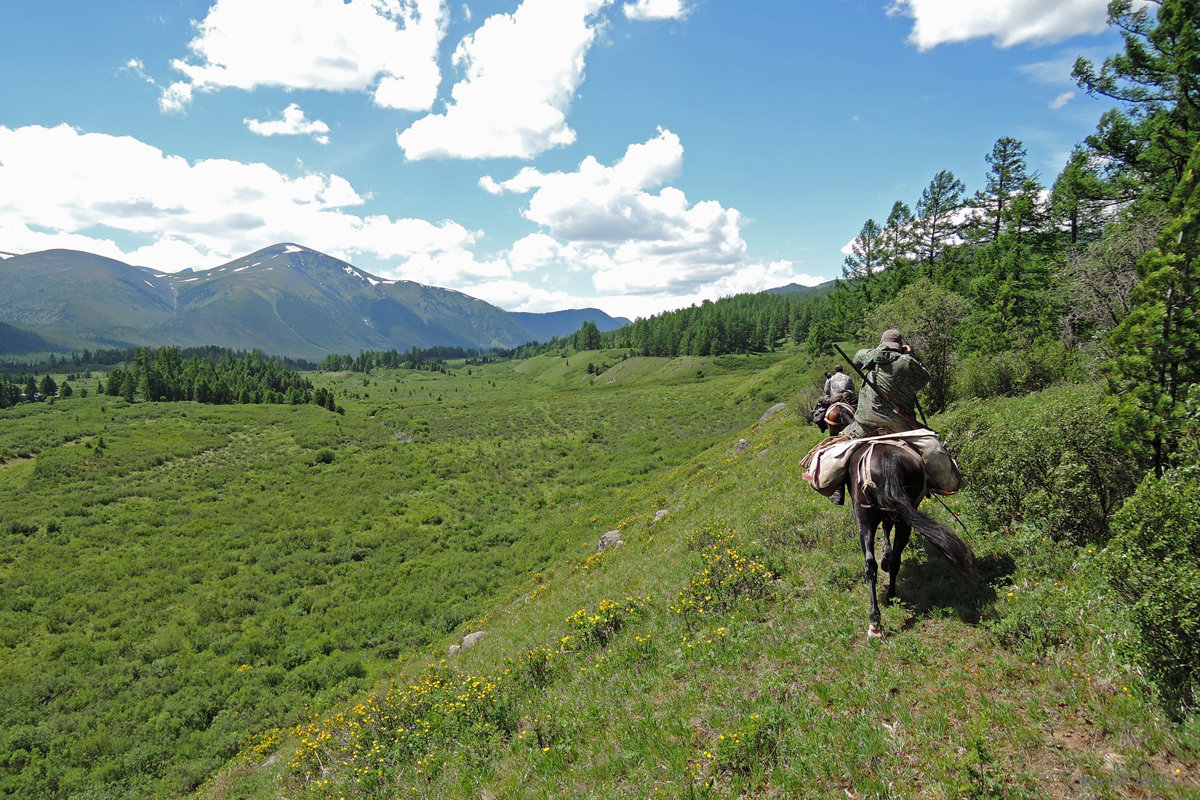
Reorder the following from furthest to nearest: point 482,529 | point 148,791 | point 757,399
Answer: point 757,399
point 482,529
point 148,791

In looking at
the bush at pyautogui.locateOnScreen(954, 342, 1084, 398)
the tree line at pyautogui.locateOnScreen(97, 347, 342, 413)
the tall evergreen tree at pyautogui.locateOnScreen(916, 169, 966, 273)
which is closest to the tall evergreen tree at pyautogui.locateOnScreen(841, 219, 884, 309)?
the tall evergreen tree at pyautogui.locateOnScreen(916, 169, 966, 273)

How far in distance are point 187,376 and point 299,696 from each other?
5331 inches

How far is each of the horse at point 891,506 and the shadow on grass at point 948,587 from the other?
0.97 feet

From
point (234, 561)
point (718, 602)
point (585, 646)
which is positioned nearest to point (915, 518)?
point (718, 602)

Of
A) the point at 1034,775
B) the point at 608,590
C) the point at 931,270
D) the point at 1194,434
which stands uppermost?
the point at 931,270

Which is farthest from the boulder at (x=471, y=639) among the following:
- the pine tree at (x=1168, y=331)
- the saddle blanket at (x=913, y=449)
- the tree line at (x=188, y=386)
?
the tree line at (x=188, y=386)

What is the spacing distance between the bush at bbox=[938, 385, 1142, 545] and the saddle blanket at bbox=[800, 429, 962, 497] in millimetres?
1488

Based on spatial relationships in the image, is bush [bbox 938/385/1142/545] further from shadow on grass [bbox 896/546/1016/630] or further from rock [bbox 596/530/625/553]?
rock [bbox 596/530/625/553]

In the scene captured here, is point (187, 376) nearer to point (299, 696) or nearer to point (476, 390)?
point (476, 390)

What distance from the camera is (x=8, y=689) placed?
16047mm

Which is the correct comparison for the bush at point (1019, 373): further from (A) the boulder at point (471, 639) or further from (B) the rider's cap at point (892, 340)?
(A) the boulder at point (471, 639)

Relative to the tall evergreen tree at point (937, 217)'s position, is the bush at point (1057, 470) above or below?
below

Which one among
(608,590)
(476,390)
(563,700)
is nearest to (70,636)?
(608,590)

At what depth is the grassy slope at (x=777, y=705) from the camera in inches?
181
